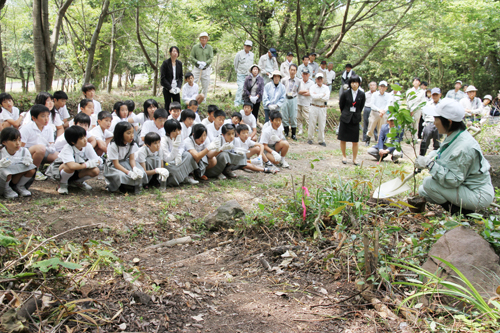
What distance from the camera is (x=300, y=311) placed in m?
2.36

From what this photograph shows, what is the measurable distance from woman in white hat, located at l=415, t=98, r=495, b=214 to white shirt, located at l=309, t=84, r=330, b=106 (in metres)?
5.95

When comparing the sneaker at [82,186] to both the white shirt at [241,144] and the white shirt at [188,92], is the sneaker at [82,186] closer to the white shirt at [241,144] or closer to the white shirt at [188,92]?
the white shirt at [241,144]

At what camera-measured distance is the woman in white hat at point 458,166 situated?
346cm

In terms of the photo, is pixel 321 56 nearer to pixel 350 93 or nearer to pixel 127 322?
pixel 350 93

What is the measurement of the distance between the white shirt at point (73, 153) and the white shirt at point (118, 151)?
316 mm

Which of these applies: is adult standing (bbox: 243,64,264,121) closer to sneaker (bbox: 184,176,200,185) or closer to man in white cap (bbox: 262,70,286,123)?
man in white cap (bbox: 262,70,286,123)

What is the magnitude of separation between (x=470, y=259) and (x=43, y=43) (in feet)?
30.0

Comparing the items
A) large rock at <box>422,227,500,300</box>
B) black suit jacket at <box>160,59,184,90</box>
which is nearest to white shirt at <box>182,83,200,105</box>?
black suit jacket at <box>160,59,184,90</box>

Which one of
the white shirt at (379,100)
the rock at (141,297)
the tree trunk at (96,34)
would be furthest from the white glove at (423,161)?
the tree trunk at (96,34)

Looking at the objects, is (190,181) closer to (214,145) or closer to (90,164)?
(214,145)

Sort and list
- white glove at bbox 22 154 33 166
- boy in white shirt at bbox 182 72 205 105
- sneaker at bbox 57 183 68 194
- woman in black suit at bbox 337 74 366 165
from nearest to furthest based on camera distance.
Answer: white glove at bbox 22 154 33 166 → sneaker at bbox 57 183 68 194 → woman in black suit at bbox 337 74 366 165 → boy in white shirt at bbox 182 72 205 105

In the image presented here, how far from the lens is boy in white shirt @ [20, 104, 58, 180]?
16.4 feet

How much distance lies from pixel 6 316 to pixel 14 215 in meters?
2.35

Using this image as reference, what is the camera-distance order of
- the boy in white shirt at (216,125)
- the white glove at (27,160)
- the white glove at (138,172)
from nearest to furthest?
the white glove at (27,160) → the white glove at (138,172) → the boy in white shirt at (216,125)
